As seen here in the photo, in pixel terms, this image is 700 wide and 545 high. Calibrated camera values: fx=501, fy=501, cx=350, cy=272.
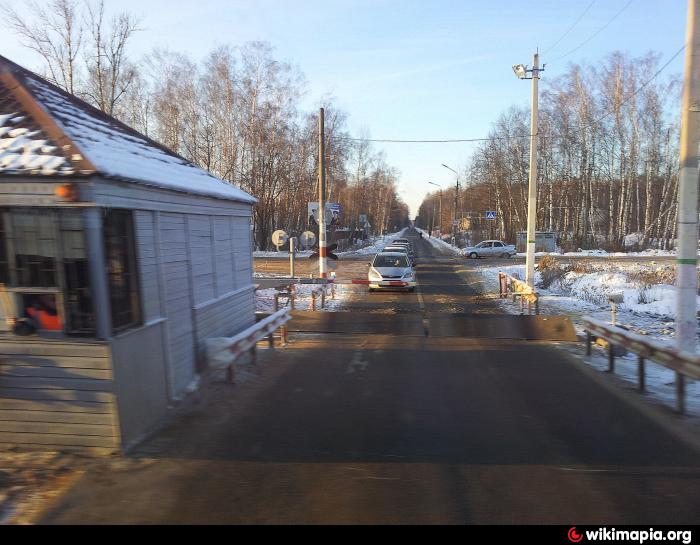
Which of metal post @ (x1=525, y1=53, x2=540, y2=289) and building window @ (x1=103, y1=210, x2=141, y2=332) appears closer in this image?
building window @ (x1=103, y1=210, x2=141, y2=332)

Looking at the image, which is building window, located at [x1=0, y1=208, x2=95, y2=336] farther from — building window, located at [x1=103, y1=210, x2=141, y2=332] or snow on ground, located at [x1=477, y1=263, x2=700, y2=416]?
snow on ground, located at [x1=477, y1=263, x2=700, y2=416]

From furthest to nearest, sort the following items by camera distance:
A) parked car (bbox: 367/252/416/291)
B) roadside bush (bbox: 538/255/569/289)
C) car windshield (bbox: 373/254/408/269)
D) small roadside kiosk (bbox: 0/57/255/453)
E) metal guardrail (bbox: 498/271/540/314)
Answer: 1. roadside bush (bbox: 538/255/569/289)
2. car windshield (bbox: 373/254/408/269)
3. parked car (bbox: 367/252/416/291)
4. metal guardrail (bbox: 498/271/540/314)
5. small roadside kiosk (bbox: 0/57/255/453)

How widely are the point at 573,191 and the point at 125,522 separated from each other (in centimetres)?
5617

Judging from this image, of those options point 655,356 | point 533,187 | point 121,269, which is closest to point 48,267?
point 121,269

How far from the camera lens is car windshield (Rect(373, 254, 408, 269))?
2031 cm

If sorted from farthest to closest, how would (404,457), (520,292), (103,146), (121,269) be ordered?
(520,292) < (103,146) < (121,269) < (404,457)

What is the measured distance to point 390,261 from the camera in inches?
809

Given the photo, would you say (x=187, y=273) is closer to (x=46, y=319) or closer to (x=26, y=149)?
(x=46, y=319)

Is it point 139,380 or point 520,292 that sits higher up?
point 139,380

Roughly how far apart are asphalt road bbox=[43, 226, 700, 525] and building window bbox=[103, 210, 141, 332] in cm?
125

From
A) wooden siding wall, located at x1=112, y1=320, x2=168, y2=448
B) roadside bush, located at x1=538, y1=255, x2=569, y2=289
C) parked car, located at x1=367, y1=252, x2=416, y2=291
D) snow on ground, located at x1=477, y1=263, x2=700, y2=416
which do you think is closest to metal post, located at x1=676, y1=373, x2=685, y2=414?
snow on ground, located at x1=477, y1=263, x2=700, y2=416

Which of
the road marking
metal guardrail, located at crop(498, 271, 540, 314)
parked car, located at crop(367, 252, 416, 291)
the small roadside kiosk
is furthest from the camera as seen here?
parked car, located at crop(367, 252, 416, 291)

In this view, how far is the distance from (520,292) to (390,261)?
636cm

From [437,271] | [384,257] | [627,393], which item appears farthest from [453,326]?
[437,271]
